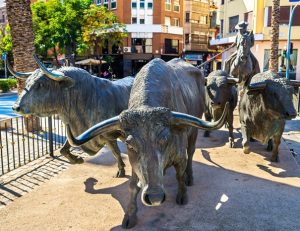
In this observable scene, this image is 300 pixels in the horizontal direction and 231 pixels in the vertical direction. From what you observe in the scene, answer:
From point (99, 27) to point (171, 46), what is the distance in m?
12.3

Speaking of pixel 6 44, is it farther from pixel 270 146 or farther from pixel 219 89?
pixel 270 146

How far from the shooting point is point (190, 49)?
42.7 metres

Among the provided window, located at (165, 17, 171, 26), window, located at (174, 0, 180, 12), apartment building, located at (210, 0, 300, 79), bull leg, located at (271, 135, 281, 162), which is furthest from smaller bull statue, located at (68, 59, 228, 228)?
window, located at (174, 0, 180, 12)

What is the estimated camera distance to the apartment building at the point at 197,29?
1681 inches

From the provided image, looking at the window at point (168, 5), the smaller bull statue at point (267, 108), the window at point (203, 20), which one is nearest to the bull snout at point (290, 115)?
the smaller bull statue at point (267, 108)

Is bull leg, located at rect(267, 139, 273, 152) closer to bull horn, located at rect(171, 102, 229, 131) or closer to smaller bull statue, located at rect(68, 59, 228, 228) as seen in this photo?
smaller bull statue, located at rect(68, 59, 228, 228)

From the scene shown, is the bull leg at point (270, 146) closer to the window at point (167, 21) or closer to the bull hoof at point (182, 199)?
the bull hoof at point (182, 199)

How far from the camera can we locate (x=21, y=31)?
426 inches

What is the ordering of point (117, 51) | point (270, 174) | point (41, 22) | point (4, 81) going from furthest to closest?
point (117, 51)
point (41, 22)
point (4, 81)
point (270, 174)

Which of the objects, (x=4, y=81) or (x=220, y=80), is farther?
(x=4, y=81)

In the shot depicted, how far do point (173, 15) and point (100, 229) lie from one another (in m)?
40.2

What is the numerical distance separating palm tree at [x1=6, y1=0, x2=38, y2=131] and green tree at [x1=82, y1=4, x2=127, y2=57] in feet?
72.3

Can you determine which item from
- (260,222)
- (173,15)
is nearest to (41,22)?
(173,15)

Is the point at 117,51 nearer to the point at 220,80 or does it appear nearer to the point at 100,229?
the point at 220,80
